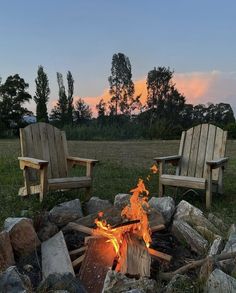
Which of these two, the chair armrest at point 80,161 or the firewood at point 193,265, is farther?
the chair armrest at point 80,161

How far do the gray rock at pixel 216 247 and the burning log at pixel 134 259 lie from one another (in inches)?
19.6

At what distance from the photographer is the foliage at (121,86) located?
973 inches

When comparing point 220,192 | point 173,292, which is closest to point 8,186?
point 220,192

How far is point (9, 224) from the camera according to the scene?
10.6 ft

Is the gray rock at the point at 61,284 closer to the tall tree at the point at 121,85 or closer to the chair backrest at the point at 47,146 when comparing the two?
the chair backrest at the point at 47,146

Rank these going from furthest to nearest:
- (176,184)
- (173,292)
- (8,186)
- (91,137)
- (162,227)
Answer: (91,137)
(8,186)
(176,184)
(162,227)
(173,292)

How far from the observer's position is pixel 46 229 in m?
3.46

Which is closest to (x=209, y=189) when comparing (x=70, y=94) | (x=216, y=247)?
(x=216, y=247)

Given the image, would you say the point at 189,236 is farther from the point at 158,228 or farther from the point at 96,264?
the point at 96,264

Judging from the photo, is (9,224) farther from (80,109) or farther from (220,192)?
(80,109)

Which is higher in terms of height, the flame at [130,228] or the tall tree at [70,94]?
the tall tree at [70,94]

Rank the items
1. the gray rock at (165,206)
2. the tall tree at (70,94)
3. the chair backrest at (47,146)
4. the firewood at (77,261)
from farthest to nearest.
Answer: the tall tree at (70,94)
the chair backrest at (47,146)
the gray rock at (165,206)
the firewood at (77,261)

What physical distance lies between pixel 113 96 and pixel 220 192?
20.1 m

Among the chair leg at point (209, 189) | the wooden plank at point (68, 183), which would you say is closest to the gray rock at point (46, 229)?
the wooden plank at point (68, 183)
